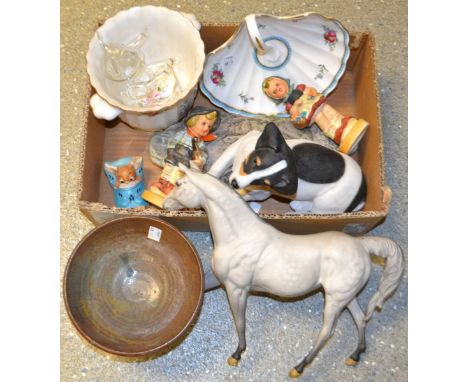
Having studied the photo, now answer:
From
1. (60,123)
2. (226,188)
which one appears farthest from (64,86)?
(226,188)

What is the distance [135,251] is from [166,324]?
5.6 inches

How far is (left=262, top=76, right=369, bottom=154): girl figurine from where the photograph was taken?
1.05m

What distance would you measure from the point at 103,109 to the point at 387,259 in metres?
0.54

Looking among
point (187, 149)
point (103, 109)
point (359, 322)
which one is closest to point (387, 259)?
point (359, 322)

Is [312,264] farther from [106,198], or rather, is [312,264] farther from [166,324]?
[106,198]

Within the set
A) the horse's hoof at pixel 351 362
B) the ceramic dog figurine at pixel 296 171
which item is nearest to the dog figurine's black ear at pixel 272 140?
the ceramic dog figurine at pixel 296 171

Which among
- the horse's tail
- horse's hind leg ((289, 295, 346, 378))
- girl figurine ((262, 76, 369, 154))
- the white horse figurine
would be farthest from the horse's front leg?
girl figurine ((262, 76, 369, 154))

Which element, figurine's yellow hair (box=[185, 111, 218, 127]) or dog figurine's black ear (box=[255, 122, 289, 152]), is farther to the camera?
figurine's yellow hair (box=[185, 111, 218, 127])

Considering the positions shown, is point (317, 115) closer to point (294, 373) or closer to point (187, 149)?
point (187, 149)

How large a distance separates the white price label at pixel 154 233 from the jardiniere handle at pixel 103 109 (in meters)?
0.21

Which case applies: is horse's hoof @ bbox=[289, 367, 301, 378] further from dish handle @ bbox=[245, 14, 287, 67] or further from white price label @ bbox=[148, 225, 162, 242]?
dish handle @ bbox=[245, 14, 287, 67]

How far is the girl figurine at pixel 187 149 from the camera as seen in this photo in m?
1.03

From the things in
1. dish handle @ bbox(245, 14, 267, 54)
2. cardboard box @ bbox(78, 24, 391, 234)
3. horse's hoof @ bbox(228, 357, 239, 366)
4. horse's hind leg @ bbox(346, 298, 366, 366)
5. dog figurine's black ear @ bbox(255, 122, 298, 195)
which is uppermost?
dish handle @ bbox(245, 14, 267, 54)

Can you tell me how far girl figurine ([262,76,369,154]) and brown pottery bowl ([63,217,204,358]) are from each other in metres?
0.32
